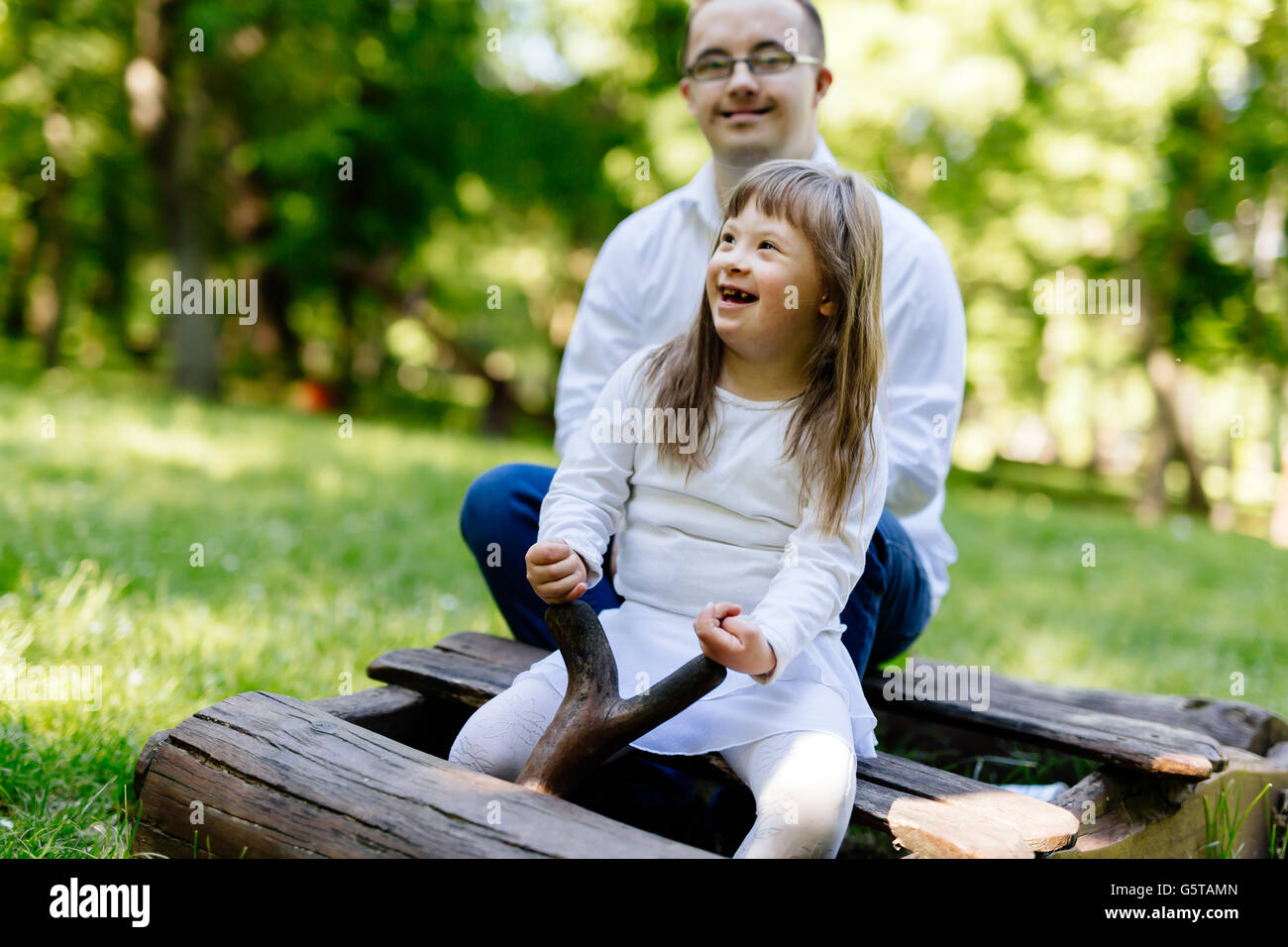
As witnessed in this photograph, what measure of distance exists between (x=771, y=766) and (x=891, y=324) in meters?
1.23

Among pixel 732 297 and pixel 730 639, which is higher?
pixel 732 297

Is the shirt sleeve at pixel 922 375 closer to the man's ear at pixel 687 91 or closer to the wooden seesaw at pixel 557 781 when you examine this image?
the wooden seesaw at pixel 557 781

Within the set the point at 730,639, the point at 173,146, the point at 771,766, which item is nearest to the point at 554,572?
the point at 730,639

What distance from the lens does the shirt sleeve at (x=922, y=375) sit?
90.6 inches

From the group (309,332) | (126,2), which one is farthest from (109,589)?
(309,332)

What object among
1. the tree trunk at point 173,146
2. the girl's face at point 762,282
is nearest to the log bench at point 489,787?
the girl's face at point 762,282

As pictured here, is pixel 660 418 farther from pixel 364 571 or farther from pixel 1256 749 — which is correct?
pixel 364 571

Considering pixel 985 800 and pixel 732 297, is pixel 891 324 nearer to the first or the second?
pixel 732 297

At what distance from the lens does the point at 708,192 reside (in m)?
2.65

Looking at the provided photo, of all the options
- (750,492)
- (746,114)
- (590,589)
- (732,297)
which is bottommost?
(590,589)

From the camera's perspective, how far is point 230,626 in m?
2.97

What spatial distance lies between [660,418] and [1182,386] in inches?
521
